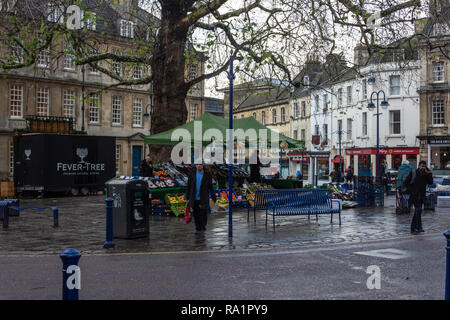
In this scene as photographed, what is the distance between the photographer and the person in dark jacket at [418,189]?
42.0 feet

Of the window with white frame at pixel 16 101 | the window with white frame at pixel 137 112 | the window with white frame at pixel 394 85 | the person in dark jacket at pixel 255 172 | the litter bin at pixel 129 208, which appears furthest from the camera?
the window with white frame at pixel 394 85

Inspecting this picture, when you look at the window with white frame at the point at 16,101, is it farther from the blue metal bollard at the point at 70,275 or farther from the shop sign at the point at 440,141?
the blue metal bollard at the point at 70,275

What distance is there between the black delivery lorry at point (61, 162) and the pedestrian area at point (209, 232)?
379 inches

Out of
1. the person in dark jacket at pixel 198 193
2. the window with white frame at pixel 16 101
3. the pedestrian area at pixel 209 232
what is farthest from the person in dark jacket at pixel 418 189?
the window with white frame at pixel 16 101

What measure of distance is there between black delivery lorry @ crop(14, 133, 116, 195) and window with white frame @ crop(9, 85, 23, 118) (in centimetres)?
1116

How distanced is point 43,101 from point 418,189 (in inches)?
1317

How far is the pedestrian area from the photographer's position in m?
10.5

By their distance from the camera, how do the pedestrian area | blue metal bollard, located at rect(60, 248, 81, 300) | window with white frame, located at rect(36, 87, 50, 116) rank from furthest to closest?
window with white frame, located at rect(36, 87, 50, 116)
the pedestrian area
blue metal bollard, located at rect(60, 248, 81, 300)

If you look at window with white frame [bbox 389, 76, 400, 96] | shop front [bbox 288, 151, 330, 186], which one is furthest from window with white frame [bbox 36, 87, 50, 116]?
window with white frame [bbox 389, 76, 400, 96]

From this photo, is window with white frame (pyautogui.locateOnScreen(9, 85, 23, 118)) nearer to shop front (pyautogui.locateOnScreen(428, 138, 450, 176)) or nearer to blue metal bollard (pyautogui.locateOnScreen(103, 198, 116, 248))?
blue metal bollard (pyautogui.locateOnScreen(103, 198, 116, 248))

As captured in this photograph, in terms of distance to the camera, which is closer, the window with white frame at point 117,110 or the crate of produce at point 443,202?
the crate of produce at point 443,202

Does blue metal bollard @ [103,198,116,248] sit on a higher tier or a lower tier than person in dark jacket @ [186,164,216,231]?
lower
